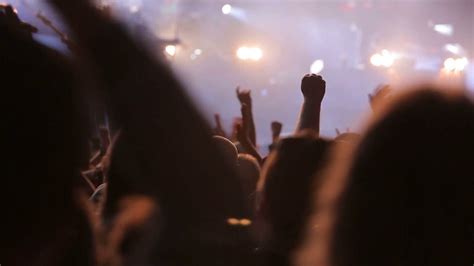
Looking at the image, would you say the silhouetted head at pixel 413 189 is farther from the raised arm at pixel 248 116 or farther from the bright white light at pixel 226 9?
the bright white light at pixel 226 9

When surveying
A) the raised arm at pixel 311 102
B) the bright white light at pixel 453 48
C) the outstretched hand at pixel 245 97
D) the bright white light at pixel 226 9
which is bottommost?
the raised arm at pixel 311 102

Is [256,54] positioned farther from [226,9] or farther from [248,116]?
[248,116]

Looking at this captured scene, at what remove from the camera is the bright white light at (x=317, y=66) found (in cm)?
2088

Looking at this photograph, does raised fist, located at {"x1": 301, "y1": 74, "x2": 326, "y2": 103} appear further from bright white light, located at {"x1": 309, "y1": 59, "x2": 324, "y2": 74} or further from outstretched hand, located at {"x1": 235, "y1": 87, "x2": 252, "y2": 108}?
bright white light, located at {"x1": 309, "y1": 59, "x2": 324, "y2": 74}

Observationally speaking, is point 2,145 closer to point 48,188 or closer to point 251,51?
point 48,188

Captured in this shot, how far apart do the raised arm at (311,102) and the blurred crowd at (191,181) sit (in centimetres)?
54

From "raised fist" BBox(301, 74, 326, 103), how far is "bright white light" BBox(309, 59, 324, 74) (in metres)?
17.7

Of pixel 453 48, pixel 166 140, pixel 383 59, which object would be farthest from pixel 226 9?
pixel 166 140

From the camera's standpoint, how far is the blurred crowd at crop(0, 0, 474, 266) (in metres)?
1.00

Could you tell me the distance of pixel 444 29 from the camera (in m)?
16.3

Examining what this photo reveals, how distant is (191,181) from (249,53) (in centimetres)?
2014

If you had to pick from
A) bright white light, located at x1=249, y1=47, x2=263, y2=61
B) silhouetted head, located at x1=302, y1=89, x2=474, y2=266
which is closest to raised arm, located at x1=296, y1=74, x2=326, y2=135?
silhouetted head, located at x1=302, y1=89, x2=474, y2=266

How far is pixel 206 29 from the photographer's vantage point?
19344 mm

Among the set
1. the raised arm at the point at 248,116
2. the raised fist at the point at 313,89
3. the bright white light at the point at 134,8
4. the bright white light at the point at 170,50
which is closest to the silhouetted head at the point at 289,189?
the raised fist at the point at 313,89
